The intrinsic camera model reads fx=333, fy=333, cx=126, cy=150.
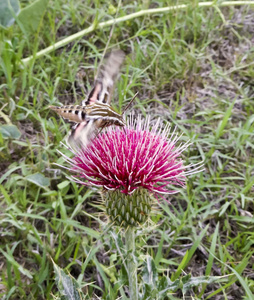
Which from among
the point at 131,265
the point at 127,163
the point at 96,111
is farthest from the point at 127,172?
the point at 131,265

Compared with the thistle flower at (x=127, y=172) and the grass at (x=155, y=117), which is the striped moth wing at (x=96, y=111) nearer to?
the thistle flower at (x=127, y=172)

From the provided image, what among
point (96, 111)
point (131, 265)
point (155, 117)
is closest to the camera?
point (96, 111)

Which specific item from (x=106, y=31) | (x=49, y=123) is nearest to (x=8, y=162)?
(x=49, y=123)

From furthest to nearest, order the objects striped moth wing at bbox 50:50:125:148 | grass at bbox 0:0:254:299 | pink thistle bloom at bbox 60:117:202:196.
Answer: grass at bbox 0:0:254:299 < pink thistle bloom at bbox 60:117:202:196 < striped moth wing at bbox 50:50:125:148

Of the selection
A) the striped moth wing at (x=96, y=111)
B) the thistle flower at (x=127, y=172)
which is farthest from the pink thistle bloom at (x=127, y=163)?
the striped moth wing at (x=96, y=111)

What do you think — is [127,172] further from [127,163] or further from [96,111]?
[96,111]

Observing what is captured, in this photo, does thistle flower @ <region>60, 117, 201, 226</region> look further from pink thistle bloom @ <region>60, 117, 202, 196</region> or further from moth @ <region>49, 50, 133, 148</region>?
moth @ <region>49, 50, 133, 148</region>

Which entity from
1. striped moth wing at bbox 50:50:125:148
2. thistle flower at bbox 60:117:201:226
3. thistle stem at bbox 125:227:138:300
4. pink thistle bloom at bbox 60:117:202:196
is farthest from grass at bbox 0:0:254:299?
striped moth wing at bbox 50:50:125:148

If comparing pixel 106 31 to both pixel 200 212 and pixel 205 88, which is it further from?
pixel 200 212

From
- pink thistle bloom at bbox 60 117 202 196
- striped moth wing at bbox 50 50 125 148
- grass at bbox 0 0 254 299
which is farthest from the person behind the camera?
grass at bbox 0 0 254 299
